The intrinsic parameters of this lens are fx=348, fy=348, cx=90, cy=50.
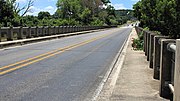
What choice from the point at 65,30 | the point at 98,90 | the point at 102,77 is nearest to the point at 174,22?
the point at 102,77

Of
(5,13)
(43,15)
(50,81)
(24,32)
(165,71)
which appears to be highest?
(43,15)

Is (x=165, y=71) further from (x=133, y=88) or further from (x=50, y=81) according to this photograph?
(x=50, y=81)

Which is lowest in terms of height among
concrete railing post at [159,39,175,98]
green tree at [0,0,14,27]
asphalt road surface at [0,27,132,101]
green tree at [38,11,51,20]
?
asphalt road surface at [0,27,132,101]

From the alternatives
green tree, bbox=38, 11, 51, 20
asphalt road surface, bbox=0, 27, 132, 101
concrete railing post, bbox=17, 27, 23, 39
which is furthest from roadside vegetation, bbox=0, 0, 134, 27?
asphalt road surface, bbox=0, 27, 132, 101

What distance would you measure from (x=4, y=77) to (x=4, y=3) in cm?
5424

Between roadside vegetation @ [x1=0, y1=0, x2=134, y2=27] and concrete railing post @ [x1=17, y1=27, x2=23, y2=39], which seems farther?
roadside vegetation @ [x1=0, y1=0, x2=134, y2=27]

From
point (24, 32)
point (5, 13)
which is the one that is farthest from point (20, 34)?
point (5, 13)

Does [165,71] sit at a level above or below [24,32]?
below

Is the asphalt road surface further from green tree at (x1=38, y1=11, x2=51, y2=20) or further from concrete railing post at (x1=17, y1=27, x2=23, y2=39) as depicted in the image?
green tree at (x1=38, y1=11, x2=51, y2=20)

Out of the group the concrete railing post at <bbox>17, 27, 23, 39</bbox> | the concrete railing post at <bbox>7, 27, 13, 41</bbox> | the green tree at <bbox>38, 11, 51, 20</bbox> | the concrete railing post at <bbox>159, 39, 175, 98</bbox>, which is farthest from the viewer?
the green tree at <bbox>38, 11, 51, 20</bbox>

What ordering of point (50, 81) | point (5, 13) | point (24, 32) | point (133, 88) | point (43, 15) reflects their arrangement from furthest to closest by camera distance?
point (43, 15) < point (5, 13) < point (24, 32) < point (50, 81) < point (133, 88)

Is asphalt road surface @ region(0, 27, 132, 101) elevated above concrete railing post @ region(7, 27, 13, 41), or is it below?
below

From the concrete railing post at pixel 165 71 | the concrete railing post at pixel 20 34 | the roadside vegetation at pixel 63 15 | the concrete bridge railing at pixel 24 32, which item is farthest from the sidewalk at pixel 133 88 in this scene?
the roadside vegetation at pixel 63 15

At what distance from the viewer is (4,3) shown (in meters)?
62.1
